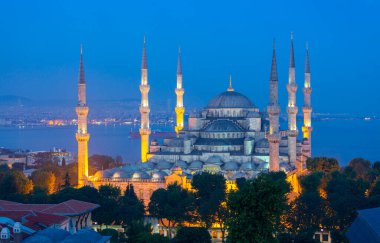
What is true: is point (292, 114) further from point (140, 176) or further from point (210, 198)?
point (210, 198)

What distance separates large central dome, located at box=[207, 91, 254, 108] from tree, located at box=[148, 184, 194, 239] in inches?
515

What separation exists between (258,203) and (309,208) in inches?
379

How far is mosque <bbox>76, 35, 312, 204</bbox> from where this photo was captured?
37.7 meters

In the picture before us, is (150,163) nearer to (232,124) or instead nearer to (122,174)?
(122,174)

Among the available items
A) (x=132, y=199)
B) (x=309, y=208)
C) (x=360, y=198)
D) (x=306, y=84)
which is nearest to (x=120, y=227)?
(x=132, y=199)

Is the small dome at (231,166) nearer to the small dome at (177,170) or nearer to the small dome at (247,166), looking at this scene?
the small dome at (247,166)

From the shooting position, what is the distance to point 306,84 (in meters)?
48.8

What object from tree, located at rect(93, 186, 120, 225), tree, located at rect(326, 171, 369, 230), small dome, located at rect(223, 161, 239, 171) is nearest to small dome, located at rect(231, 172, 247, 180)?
small dome, located at rect(223, 161, 239, 171)

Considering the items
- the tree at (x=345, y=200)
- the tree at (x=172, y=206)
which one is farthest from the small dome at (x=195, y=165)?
the tree at (x=345, y=200)

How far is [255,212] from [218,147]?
20403 millimetres

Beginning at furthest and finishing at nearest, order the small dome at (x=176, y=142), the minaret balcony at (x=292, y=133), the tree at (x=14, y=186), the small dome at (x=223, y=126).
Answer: the small dome at (x=223, y=126) → the small dome at (x=176, y=142) → the minaret balcony at (x=292, y=133) → the tree at (x=14, y=186)

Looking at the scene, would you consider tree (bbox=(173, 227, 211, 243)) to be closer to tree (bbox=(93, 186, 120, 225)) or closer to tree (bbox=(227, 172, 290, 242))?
tree (bbox=(93, 186, 120, 225))

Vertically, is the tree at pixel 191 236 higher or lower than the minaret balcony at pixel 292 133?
lower

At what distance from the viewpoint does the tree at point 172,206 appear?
3094cm
